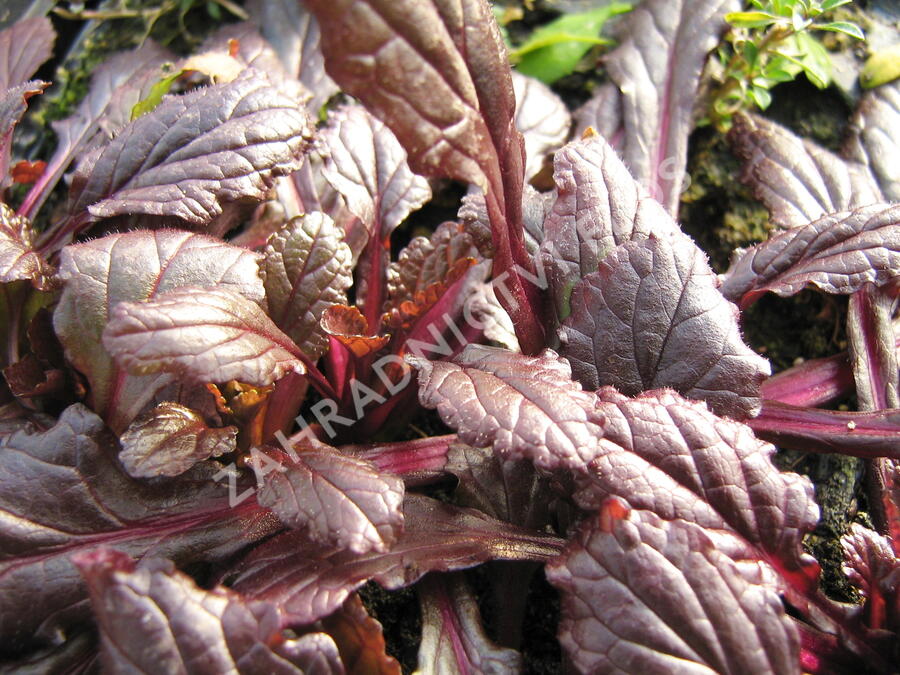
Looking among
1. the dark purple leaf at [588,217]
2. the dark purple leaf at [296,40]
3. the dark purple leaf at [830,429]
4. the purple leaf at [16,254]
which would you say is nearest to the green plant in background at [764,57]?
the dark purple leaf at [588,217]

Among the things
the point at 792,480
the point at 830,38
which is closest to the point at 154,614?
the point at 792,480

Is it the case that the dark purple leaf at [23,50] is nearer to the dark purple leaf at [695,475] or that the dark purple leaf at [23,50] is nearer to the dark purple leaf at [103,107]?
the dark purple leaf at [103,107]

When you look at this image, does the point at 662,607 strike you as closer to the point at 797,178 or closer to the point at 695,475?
the point at 695,475

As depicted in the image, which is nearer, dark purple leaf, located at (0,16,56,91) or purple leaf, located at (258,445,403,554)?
purple leaf, located at (258,445,403,554)

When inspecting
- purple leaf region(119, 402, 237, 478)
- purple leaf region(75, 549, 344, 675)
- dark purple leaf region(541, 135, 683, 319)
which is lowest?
purple leaf region(75, 549, 344, 675)

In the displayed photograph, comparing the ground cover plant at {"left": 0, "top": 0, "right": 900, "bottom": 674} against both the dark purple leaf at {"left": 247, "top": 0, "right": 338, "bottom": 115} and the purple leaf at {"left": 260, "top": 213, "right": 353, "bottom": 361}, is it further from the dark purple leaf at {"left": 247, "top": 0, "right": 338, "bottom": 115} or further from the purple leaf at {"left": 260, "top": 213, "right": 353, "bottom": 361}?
the dark purple leaf at {"left": 247, "top": 0, "right": 338, "bottom": 115}

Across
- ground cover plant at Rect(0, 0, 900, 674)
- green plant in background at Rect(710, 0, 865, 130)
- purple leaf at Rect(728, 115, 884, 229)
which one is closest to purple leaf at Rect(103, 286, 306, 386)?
ground cover plant at Rect(0, 0, 900, 674)

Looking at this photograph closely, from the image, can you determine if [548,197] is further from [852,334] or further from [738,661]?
[738,661]
